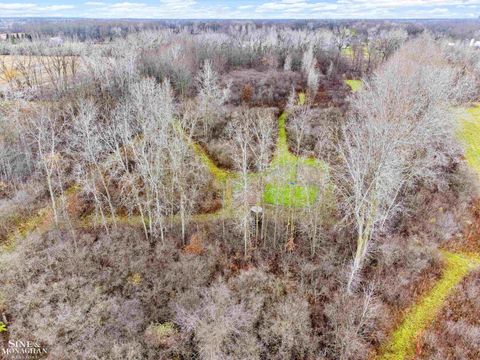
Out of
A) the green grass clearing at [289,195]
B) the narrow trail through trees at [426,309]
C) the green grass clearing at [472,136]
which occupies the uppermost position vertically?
the green grass clearing at [472,136]

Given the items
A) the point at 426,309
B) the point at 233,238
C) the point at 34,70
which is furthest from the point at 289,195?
the point at 34,70

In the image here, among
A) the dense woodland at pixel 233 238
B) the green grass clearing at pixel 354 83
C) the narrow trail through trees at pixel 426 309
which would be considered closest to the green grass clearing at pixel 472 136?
the dense woodland at pixel 233 238

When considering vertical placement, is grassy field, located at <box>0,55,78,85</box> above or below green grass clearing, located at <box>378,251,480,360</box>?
above

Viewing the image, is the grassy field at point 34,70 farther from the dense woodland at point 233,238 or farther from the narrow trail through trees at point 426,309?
the narrow trail through trees at point 426,309

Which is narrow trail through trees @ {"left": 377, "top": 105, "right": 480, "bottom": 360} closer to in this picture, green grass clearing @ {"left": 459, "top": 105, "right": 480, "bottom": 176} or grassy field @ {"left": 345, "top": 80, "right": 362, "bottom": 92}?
green grass clearing @ {"left": 459, "top": 105, "right": 480, "bottom": 176}

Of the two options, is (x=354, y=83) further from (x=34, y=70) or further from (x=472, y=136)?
(x=34, y=70)

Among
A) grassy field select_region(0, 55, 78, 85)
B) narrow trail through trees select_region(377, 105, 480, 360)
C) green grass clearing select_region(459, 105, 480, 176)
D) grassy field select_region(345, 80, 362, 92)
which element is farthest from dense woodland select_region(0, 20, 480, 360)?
grassy field select_region(345, 80, 362, 92)

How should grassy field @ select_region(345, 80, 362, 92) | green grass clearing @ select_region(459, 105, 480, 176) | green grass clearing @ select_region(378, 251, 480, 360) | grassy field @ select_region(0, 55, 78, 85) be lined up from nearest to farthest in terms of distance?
green grass clearing @ select_region(378, 251, 480, 360) < green grass clearing @ select_region(459, 105, 480, 176) < grassy field @ select_region(0, 55, 78, 85) < grassy field @ select_region(345, 80, 362, 92)

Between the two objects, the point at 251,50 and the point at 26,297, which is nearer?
the point at 26,297

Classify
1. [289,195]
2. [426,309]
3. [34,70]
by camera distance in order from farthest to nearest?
[34,70] → [289,195] → [426,309]

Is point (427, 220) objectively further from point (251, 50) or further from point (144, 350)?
point (251, 50)

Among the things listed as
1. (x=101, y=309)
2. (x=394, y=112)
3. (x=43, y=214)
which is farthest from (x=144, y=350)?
(x=394, y=112)
